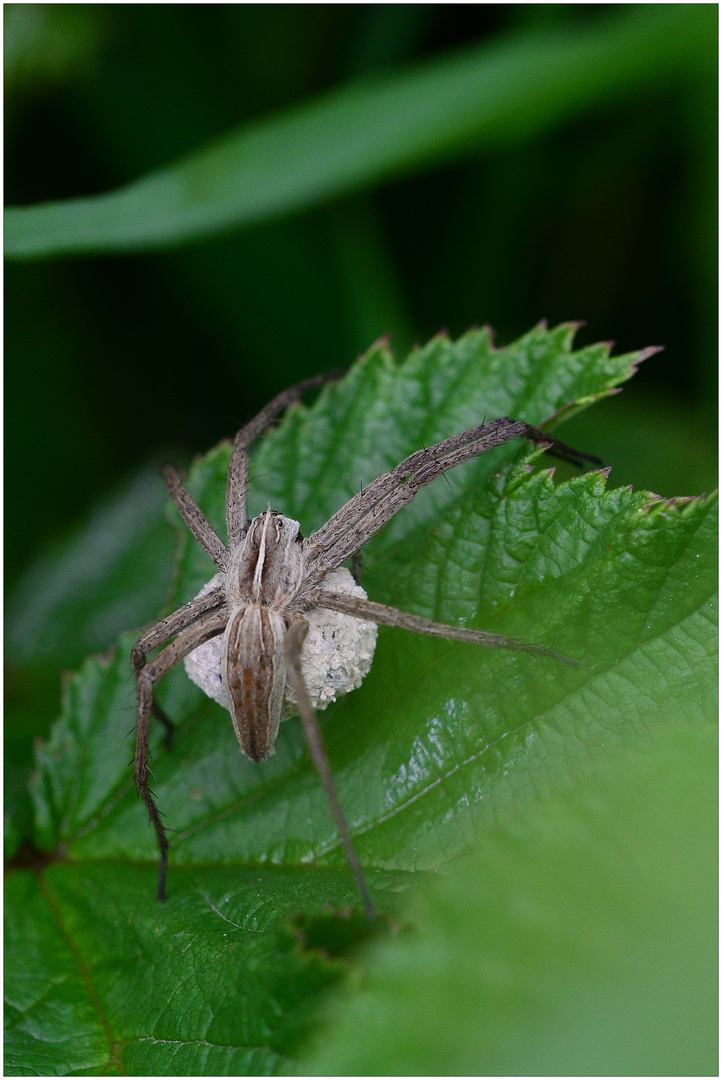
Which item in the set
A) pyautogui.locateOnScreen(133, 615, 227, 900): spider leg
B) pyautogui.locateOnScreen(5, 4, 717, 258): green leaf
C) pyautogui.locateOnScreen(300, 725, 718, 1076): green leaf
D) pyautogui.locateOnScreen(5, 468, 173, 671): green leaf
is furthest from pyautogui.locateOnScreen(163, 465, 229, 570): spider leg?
pyautogui.locateOnScreen(300, 725, 718, 1076): green leaf

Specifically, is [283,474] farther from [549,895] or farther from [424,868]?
[549,895]

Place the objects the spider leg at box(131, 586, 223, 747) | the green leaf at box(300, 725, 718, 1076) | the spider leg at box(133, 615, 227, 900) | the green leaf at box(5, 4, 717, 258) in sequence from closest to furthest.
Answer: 1. the green leaf at box(300, 725, 718, 1076)
2. the spider leg at box(133, 615, 227, 900)
3. the spider leg at box(131, 586, 223, 747)
4. the green leaf at box(5, 4, 717, 258)

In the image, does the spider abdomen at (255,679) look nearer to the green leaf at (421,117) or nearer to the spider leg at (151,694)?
the spider leg at (151,694)

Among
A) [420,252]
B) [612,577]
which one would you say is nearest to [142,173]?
[420,252]

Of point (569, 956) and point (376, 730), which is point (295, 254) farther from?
point (569, 956)

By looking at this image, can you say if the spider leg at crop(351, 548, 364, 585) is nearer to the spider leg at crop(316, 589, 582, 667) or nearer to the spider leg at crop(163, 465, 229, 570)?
the spider leg at crop(316, 589, 582, 667)

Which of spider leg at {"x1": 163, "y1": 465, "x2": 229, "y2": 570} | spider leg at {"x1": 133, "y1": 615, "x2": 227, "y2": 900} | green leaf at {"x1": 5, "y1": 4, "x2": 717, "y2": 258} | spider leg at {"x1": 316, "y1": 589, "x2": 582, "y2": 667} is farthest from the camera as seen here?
green leaf at {"x1": 5, "y1": 4, "x2": 717, "y2": 258}
